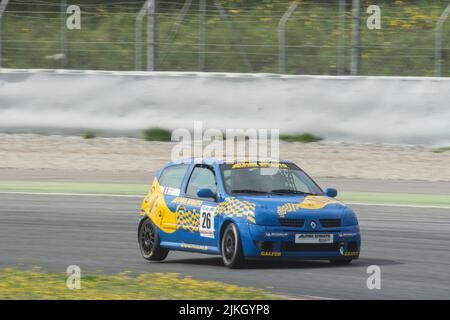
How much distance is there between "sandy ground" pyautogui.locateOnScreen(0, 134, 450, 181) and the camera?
76.0 ft

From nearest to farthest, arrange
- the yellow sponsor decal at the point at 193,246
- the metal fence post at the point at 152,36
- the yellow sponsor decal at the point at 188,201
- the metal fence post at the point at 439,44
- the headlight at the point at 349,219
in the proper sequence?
the headlight at the point at 349,219 < the yellow sponsor decal at the point at 193,246 < the yellow sponsor decal at the point at 188,201 < the metal fence post at the point at 439,44 < the metal fence post at the point at 152,36

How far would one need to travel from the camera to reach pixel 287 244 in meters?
11.9

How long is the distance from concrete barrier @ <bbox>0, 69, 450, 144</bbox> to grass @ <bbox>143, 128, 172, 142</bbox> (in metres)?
0.17

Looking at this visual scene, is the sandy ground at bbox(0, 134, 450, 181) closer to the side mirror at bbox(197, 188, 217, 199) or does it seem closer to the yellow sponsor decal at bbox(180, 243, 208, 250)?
the yellow sponsor decal at bbox(180, 243, 208, 250)

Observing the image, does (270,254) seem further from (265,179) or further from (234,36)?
(234,36)

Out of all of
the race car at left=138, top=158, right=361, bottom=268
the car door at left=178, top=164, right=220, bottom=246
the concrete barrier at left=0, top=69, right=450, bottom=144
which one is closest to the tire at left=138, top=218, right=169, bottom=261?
the race car at left=138, top=158, right=361, bottom=268

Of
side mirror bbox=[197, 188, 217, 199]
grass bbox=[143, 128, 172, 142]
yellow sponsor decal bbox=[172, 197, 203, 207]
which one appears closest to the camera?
side mirror bbox=[197, 188, 217, 199]

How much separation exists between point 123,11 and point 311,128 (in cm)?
718

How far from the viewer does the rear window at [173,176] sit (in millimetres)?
13273

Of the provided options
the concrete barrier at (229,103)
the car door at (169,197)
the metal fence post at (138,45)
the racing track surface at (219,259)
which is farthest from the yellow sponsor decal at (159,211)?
the metal fence post at (138,45)

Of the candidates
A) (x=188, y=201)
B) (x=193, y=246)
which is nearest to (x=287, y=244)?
(x=193, y=246)

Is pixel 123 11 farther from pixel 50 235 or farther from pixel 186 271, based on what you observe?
pixel 186 271

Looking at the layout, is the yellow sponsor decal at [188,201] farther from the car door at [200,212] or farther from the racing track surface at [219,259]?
the racing track surface at [219,259]

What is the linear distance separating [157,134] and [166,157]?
68cm
